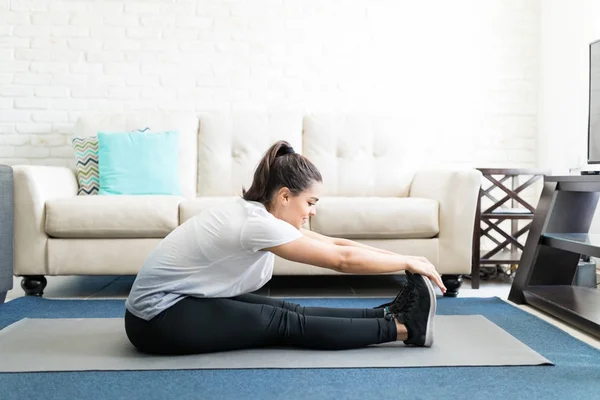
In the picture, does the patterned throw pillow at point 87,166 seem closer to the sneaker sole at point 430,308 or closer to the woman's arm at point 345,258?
the woman's arm at point 345,258

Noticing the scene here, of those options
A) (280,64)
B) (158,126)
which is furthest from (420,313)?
(280,64)

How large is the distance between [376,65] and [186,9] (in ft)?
4.05

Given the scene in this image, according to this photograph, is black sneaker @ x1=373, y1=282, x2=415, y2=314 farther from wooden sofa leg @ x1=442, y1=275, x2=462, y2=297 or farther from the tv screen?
the tv screen

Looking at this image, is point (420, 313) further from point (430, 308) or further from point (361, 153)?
point (361, 153)

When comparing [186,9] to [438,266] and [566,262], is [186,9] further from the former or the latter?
[566,262]

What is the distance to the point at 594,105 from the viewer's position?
2.52m

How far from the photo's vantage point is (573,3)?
3.50m

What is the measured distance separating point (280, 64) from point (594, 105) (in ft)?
6.15

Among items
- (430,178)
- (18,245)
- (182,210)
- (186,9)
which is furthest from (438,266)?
(186,9)

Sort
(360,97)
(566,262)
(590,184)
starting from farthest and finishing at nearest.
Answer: (360,97) → (566,262) → (590,184)

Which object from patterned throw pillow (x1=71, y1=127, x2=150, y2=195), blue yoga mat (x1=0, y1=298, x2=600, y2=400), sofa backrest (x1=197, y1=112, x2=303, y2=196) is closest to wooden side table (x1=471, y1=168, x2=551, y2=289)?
sofa backrest (x1=197, y1=112, x2=303, y2=196)

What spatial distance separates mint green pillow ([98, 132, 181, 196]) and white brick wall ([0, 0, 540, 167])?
0.52m

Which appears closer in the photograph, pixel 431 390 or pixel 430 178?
pixel 431 390

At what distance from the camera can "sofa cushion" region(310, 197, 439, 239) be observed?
272cm
